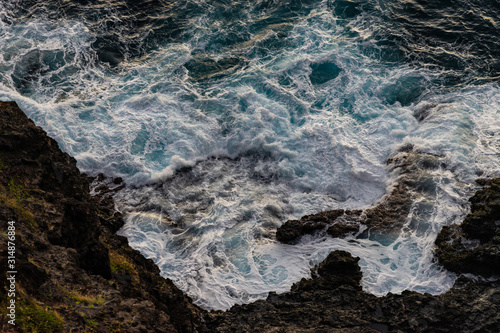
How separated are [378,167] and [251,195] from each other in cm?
613

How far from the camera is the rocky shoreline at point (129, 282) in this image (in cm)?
808

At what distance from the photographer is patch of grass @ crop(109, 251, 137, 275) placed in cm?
1019

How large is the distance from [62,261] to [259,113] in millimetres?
13544

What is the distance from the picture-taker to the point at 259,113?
67.3ft

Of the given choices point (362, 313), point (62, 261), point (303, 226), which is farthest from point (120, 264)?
point (303, 226)

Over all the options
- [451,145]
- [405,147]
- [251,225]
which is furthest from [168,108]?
[451,145]

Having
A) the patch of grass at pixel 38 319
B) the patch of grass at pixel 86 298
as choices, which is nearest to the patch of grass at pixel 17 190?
the patch of grass at pixel 86 298

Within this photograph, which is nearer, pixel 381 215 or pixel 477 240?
pixel 477 240

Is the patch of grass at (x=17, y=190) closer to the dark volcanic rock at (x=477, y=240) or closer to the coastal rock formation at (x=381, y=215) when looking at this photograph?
the coastal rock formation at (x=381, y=215)

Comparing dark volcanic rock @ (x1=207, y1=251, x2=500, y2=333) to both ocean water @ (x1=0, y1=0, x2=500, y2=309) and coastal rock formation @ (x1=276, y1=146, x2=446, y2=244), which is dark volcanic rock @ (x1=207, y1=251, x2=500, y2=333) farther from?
coastal rock formation @ (x1=276, y1=146, x2=446, y2=244)

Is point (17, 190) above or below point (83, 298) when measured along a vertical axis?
above

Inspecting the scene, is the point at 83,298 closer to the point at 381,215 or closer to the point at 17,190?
the point at 17,190

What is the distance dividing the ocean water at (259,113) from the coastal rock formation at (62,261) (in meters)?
3.44

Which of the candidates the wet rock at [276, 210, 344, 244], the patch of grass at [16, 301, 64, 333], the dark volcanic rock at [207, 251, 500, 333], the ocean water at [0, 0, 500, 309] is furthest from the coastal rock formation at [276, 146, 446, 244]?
the patch of grass at [16, 301, 64, 333]
